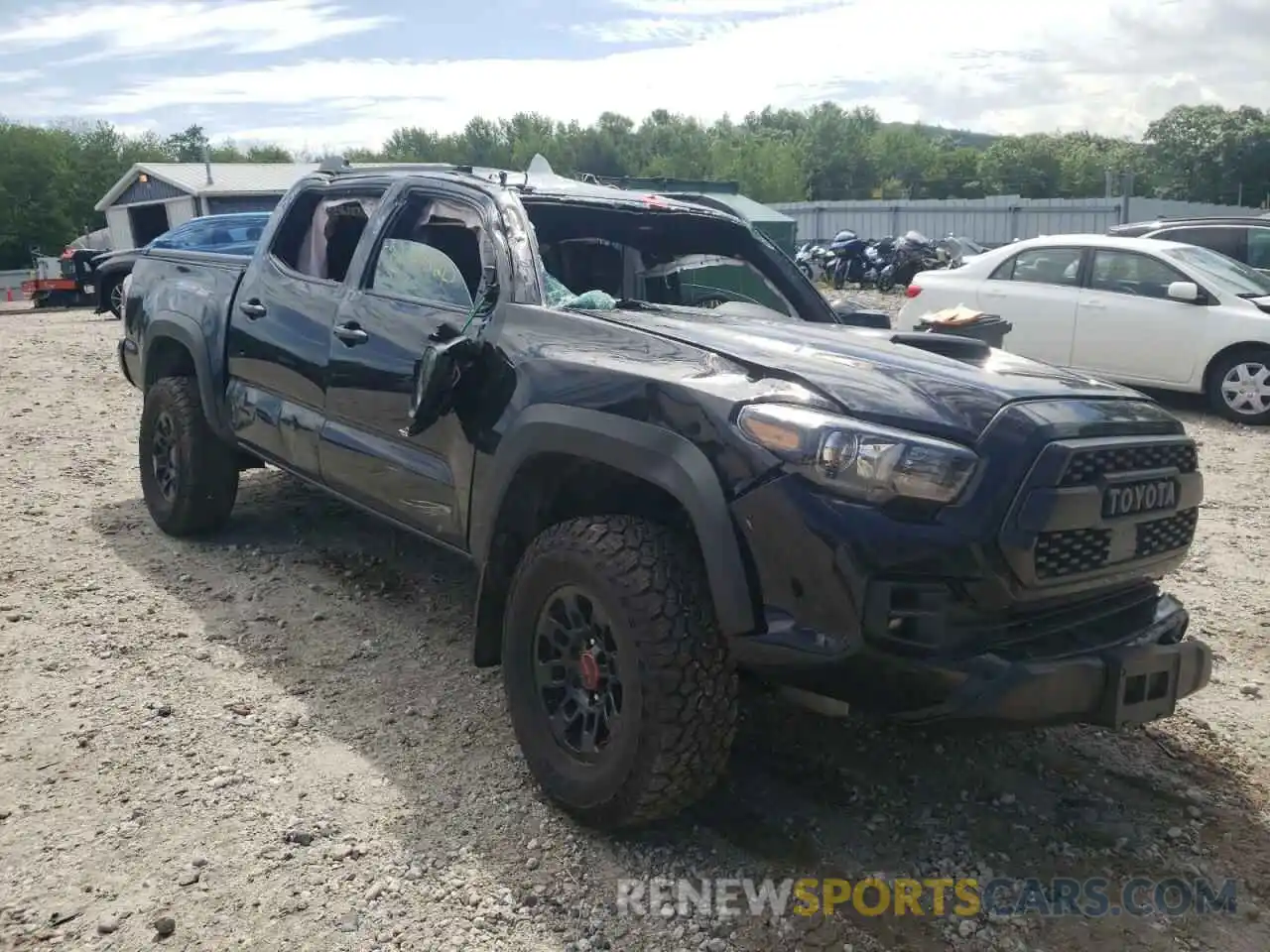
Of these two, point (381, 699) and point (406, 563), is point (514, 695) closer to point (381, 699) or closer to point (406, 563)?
point (381, 699)

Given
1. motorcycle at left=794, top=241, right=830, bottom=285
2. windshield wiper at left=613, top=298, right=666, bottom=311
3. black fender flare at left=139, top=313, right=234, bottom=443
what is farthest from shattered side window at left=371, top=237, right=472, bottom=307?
motorcycle at left=794, top=241, right=830, bottom=285

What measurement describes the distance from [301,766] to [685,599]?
1.50 meters

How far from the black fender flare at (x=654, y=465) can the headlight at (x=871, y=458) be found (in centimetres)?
21

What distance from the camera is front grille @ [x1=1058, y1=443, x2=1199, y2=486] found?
2641 millimetres

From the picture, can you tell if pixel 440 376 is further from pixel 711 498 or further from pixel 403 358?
pixel 711 498

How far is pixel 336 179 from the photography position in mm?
4746

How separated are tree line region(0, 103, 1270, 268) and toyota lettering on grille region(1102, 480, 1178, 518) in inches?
1814

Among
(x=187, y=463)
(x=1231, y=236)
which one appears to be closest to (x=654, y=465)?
(x=187, y=463)

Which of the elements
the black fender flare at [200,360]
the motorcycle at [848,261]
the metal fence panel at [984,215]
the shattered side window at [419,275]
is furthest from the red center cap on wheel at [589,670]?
the metal fence panel at [984,215]

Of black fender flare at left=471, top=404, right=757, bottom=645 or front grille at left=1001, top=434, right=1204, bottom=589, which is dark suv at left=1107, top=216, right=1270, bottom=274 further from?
black fender flare at left=471, top=404, right=757, bottom=645

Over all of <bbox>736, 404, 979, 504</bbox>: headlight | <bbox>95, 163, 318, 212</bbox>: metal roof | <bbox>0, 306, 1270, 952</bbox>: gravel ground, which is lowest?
<bbox>0, 306, 1270, 952</bbox>: gravel ground

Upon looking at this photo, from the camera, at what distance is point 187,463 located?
5.39 m

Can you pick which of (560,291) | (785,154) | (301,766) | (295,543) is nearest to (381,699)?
(301,766)

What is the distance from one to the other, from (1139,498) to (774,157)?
3367 inches
